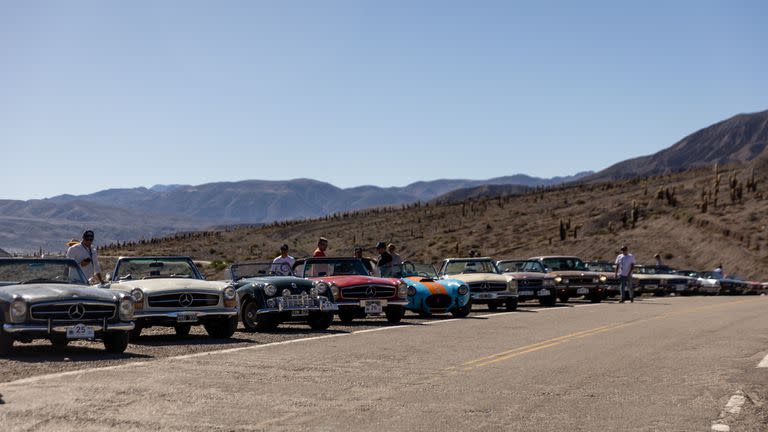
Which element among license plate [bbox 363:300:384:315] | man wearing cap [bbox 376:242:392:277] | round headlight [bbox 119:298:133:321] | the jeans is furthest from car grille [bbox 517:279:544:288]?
round headlight [bbox 119:298:133:321]

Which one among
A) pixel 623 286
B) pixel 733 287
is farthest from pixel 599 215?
pixel 623 286

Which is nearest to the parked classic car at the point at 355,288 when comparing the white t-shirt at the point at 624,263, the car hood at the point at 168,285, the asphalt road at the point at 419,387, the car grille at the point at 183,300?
the asphalt road at the point at 419,387

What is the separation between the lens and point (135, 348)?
15.7m

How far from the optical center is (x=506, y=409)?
9680mm

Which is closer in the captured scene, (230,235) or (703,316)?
(703,316)

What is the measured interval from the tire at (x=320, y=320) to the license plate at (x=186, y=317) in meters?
3.23

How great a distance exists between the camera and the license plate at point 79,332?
13.9 m

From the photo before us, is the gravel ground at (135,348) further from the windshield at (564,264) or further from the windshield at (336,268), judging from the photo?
the windshield at (564,264)

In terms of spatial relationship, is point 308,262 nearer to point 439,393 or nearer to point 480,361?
point 480,361

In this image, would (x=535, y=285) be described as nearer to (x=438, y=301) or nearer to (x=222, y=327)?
(x=438, y=301)

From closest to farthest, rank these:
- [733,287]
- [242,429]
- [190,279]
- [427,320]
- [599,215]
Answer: [242,429]
[190,279]
[427,320]
[733,287]
[599,215]

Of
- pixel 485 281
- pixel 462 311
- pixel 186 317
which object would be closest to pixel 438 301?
A: pixel 462 311

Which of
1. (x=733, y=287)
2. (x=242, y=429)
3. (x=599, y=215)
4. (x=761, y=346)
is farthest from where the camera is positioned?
(x=599, y=215)

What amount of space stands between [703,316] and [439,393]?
49.8ft
